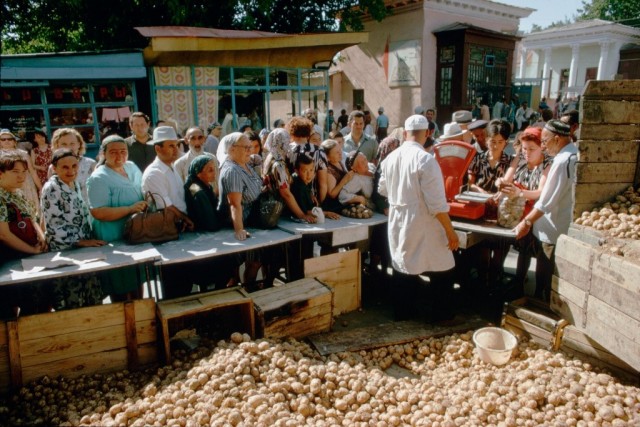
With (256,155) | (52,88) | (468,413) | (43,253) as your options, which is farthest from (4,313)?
(52,88)

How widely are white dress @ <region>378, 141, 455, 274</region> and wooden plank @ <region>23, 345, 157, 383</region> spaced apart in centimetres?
236

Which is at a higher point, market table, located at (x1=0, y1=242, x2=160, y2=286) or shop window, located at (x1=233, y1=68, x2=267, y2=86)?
shop window, located at (x1=233, y1=68, x2=267, y2=86)

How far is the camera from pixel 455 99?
16.9 meters

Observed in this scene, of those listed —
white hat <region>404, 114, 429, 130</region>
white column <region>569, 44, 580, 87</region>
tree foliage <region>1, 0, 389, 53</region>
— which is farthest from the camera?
white column <region>569, 44, 580, 87</region>

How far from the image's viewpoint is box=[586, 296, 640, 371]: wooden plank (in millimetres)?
2936

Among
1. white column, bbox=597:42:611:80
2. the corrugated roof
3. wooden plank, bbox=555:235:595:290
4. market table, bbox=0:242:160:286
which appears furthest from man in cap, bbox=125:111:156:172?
white column, bbox=597:42:611:80

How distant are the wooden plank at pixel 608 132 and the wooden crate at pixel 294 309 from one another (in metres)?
2.55

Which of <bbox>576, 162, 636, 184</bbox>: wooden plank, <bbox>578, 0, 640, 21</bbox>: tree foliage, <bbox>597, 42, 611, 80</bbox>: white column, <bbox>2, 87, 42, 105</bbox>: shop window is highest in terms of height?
<bbox>578, 0, 640, 21</bbox>: tree foliage

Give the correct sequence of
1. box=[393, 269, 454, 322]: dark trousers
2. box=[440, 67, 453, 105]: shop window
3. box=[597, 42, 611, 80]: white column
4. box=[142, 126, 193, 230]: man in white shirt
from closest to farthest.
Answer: box=[142, 126, 193, 230]: man in white shirt → box=[393, 269, 454, 322]: dark trousers → box=[440, 67, 453, 105]: shop window → box=[597, 42, 611, 80]: white column

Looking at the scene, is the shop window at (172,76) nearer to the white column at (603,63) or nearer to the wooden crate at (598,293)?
the wooden crate at (598,293)

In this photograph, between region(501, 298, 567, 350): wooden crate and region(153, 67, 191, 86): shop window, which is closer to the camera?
region(501, 298, 567, 350): wooden crate

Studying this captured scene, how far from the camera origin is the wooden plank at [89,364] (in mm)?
3324

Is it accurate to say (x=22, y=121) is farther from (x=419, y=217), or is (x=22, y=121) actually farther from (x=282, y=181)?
(x=419, y=217)

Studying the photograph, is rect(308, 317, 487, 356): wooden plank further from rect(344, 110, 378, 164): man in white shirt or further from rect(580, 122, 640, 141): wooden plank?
rect(344, 110, 378, 164): man in white shirt
